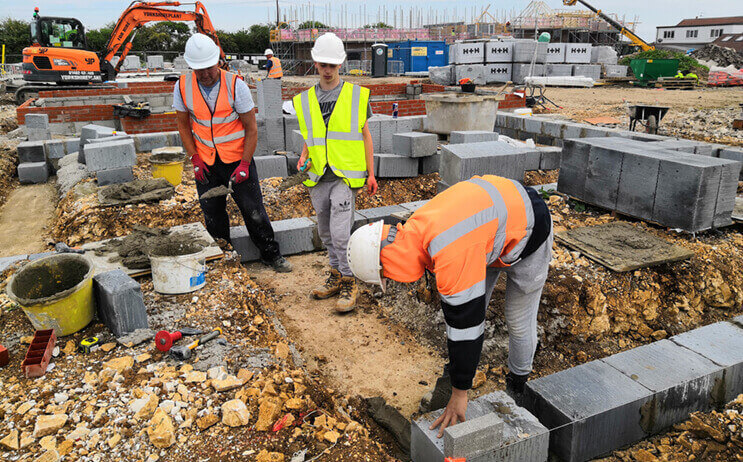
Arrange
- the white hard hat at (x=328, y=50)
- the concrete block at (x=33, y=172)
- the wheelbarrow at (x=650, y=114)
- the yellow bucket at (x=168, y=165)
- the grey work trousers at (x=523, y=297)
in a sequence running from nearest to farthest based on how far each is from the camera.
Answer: the grey work trousers at (x=523, y=297)
the white hard hat at (x=328, y=50)
the yellow bucket at (x=168, y=165)
the concrete block at (x=33, y=172)
the wheelbarrow at (x=650, y=114)

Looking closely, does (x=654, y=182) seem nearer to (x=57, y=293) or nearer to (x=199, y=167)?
(x=199, y=167)

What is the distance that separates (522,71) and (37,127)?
1779 cm

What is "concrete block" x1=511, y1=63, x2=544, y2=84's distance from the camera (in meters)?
20.9

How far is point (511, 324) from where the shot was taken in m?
2.74

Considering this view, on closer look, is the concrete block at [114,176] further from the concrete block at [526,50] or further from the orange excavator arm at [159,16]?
the concrete block at [526,50]

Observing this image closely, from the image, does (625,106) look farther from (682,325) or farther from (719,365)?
(719,365)

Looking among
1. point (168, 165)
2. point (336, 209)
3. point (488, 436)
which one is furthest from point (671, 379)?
point (168, 165)

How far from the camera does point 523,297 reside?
2637 mm

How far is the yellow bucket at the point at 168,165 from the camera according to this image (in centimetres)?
643

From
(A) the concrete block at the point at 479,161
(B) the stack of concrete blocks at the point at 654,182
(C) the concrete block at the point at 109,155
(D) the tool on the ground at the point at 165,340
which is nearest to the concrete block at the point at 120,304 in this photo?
(D) the tool on the ground at the point at 165,340

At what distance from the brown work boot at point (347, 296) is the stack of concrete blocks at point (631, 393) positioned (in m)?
1.72

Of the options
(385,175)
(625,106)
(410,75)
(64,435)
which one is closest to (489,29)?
(410,75)

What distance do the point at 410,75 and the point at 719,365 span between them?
2819 cm

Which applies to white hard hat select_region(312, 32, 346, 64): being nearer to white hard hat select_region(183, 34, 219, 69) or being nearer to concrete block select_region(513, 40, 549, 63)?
white hard hat select_region(183, 34, 219, 69)
